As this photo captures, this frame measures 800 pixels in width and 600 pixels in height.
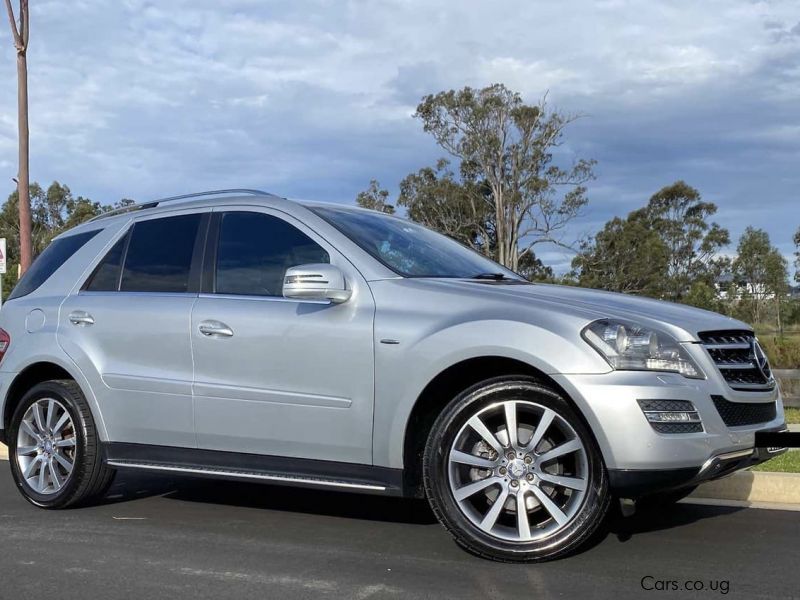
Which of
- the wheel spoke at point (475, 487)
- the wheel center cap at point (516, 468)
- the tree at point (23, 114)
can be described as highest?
the tree at point (23, 114)

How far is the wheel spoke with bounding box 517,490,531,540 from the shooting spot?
432 cm

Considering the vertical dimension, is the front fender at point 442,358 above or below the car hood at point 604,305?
below

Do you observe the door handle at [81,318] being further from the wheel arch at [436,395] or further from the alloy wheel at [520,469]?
the alloy wheel at [520,469]

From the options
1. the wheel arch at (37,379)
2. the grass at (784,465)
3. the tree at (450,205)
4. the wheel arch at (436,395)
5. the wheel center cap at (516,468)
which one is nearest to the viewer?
the wheel center cap at (516,468)

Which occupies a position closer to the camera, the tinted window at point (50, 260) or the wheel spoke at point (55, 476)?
the wheel spoke at point (55, 476)

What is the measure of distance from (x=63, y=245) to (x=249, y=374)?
2.13 m

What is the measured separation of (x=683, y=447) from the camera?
4.07 meters

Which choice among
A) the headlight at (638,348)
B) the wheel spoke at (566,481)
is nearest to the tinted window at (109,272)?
the wheel spoke at (566,481)

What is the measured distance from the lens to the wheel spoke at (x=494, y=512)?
4.35 metres

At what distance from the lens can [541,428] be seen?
429 centimetres

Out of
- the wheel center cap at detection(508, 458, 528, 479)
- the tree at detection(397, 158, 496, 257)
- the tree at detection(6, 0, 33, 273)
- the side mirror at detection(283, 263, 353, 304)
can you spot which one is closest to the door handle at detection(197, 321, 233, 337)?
the side mirror at detection(283, 263, 353, 304)

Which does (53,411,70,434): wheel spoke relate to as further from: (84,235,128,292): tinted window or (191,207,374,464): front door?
(191,207,374,464): front door

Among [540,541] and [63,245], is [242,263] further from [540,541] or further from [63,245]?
[540,541]

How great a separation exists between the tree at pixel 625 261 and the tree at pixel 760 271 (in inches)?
271
